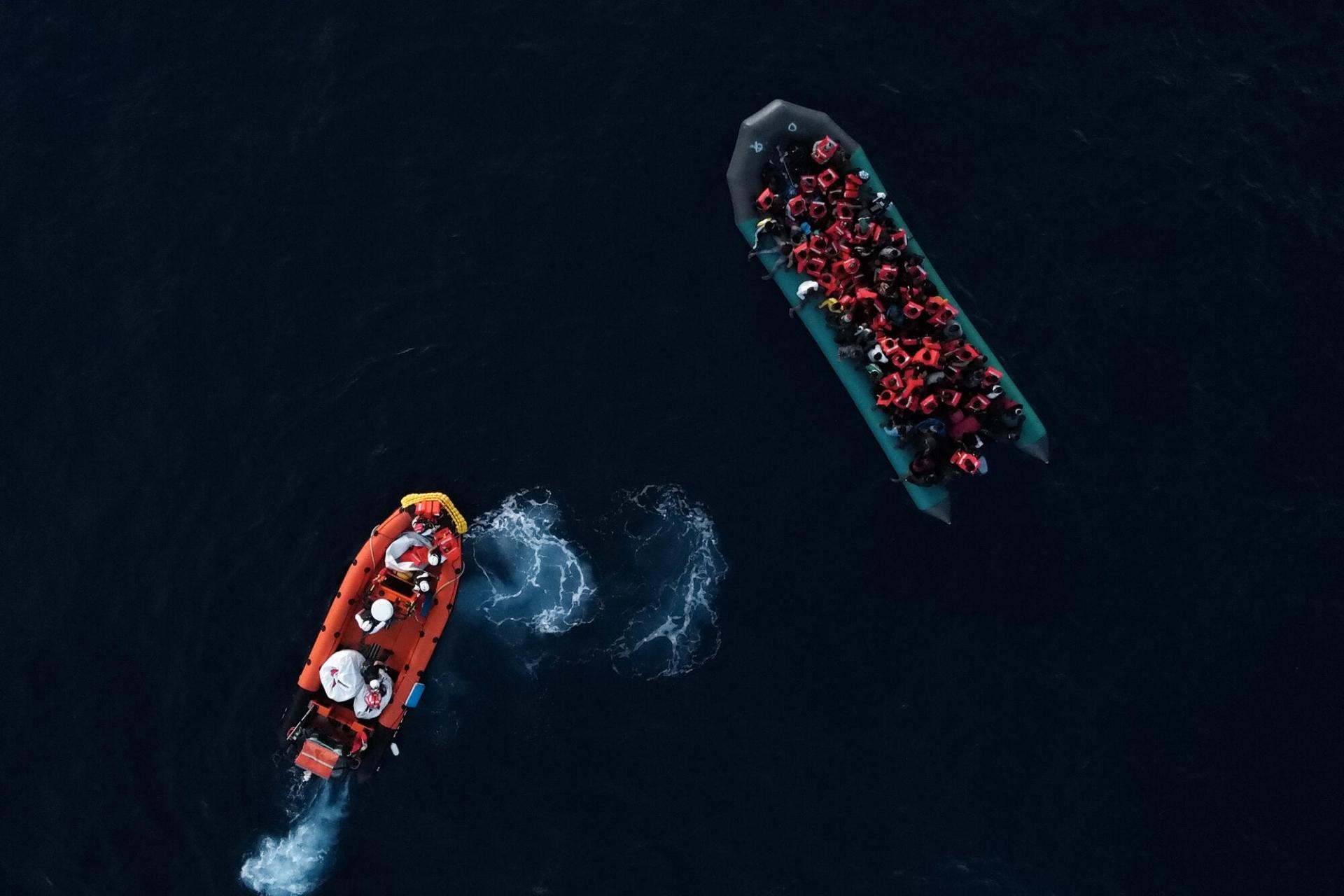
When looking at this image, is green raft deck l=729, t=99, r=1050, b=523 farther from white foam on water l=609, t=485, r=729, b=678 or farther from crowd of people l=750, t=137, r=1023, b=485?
white foam on water l=609, t=485, r=729, b=678

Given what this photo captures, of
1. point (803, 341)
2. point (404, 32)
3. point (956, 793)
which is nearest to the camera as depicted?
point (956, 793)

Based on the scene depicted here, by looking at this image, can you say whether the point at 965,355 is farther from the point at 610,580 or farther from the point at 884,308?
the point at 610,580

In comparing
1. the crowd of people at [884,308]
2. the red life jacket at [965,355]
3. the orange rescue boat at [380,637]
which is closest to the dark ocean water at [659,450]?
the orange rescue boat at [380,637]

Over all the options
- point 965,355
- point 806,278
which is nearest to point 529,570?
point 806,278

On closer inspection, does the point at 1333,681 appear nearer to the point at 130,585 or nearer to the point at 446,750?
the point at 446,750

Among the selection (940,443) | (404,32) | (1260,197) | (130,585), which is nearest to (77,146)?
(404,32)

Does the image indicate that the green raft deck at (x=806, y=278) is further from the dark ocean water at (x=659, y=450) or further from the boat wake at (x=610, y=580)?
the boat wake at (x=610, y=580)

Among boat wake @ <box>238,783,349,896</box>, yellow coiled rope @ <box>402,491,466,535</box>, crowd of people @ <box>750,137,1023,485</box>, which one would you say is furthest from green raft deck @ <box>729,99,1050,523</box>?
boat wake @ <box>238,783,349,896</box>
